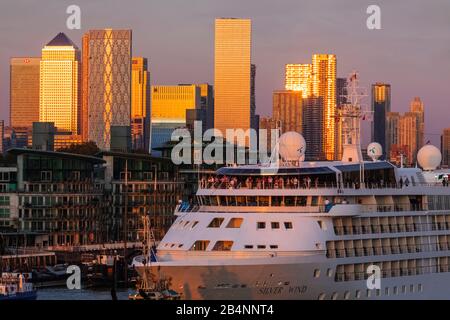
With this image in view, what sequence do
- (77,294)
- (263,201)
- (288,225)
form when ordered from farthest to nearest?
(77,294) → (263,201) → (288,225)

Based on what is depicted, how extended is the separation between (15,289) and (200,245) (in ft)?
66.8

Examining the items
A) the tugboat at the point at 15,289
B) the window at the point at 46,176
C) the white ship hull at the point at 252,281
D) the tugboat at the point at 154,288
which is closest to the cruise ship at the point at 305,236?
the white ship hull at the point at 252,281

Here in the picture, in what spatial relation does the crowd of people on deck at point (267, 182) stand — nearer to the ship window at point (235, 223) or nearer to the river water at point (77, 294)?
the ship window at point (235, 223)

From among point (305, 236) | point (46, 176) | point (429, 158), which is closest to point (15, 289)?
point (429, 158)

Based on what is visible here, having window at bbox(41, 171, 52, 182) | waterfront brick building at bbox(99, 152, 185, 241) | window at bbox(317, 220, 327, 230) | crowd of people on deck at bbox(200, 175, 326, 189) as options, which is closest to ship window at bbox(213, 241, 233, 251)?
crowd of people on deck at bbox(200, 175, 326, 189)

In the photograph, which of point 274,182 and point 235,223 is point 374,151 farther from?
point 235,223

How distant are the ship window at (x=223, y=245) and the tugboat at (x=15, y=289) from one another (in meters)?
18.8

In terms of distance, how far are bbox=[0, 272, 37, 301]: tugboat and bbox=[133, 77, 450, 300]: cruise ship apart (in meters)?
16.5

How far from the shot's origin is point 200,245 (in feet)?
157

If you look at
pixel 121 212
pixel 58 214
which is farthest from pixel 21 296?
pixel 121 212

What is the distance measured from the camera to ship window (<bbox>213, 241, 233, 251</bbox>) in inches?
1875

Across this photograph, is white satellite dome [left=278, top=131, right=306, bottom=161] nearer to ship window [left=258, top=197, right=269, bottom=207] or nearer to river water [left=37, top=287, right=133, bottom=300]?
ship window [left=258, top=197, right=269, bottom=207]
